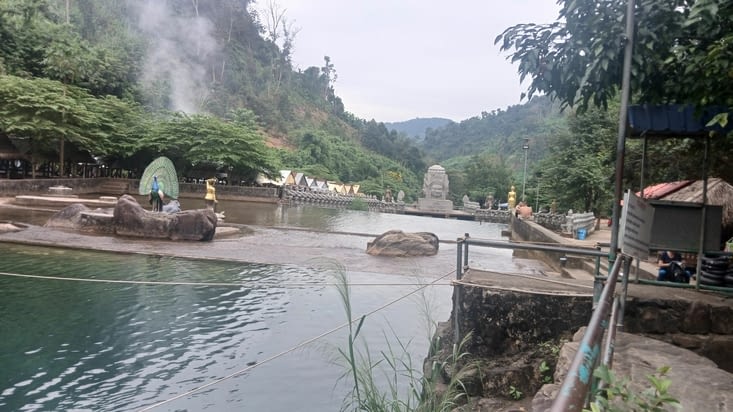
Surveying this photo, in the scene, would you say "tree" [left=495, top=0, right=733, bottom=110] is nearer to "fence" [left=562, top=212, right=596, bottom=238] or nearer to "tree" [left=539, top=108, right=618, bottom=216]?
"fence" [left=562, top=212, right=596, bottom=238]

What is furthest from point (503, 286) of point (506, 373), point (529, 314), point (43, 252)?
point (43, 252)

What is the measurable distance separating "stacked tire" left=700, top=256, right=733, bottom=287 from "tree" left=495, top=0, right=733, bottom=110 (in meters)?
2.15

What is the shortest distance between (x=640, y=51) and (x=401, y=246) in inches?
378

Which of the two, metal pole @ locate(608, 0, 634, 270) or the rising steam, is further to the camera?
the rising steam

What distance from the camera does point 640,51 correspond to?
4.18 m

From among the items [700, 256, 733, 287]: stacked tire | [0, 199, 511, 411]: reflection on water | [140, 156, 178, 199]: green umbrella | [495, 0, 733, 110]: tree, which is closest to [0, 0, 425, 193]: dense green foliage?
[140, 156, 178, 199]: green umbrella

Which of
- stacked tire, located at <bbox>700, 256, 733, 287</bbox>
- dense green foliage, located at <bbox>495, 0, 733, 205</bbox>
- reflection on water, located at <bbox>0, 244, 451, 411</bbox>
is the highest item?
dense green foliage, located at <bbox>495, 0, 733, 205</bbox>

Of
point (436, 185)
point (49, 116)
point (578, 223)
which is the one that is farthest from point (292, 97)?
point (578, 223)

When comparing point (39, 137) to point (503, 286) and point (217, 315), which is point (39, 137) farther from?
point (503, 286)

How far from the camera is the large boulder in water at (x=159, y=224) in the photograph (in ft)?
45.2

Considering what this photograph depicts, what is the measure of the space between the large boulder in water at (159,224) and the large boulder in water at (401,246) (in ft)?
14.8

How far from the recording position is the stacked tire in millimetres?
5754

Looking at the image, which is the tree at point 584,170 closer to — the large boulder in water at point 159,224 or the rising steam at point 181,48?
the large boulder in water at point 159,224

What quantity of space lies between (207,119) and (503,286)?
104 ft
